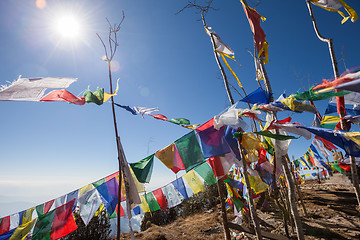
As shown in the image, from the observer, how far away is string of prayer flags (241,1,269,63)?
4.65 meters

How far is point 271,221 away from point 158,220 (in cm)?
890

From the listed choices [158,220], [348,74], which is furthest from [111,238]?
[348,74]

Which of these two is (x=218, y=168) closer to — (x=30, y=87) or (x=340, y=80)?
(x=340, y=80)

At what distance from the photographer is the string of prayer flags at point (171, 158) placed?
15.4 feet

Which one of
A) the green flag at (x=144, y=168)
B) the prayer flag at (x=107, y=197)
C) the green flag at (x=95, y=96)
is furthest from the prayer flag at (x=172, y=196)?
the green flag at (x=95, y=96)

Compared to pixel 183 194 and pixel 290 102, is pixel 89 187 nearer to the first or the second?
pixel 183 194

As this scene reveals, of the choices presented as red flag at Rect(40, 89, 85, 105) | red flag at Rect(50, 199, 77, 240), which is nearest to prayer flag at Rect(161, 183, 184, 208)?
red flag at Rect(50, 199, 77, 240)

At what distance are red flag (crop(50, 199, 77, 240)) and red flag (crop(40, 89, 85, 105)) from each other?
2799 millimetres

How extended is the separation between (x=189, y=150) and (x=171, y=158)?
561 millimetres

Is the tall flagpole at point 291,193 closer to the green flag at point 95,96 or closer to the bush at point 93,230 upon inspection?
the green flag at point 95,96

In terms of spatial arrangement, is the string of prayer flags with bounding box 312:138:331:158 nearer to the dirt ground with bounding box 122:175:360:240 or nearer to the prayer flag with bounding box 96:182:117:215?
the dirt ground with bounding box 122:175:360:240

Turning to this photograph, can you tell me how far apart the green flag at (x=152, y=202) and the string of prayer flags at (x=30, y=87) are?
15.9ft

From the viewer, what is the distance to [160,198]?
21.1 feet

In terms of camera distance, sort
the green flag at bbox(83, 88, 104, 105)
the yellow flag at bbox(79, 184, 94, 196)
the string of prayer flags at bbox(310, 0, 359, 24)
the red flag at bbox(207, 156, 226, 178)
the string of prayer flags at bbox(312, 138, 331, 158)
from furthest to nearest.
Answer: the string of prayer flags at bbox(312, 138, 331, 158)
the yellow flag at bbox(79, 184, 94, 196)
the red flag at bbox(207, 156, 226, 178)
the string of prayer flags at bbox(310, 0, 359, 24)
the green flag at bbox(83, 88, 104, 105)
